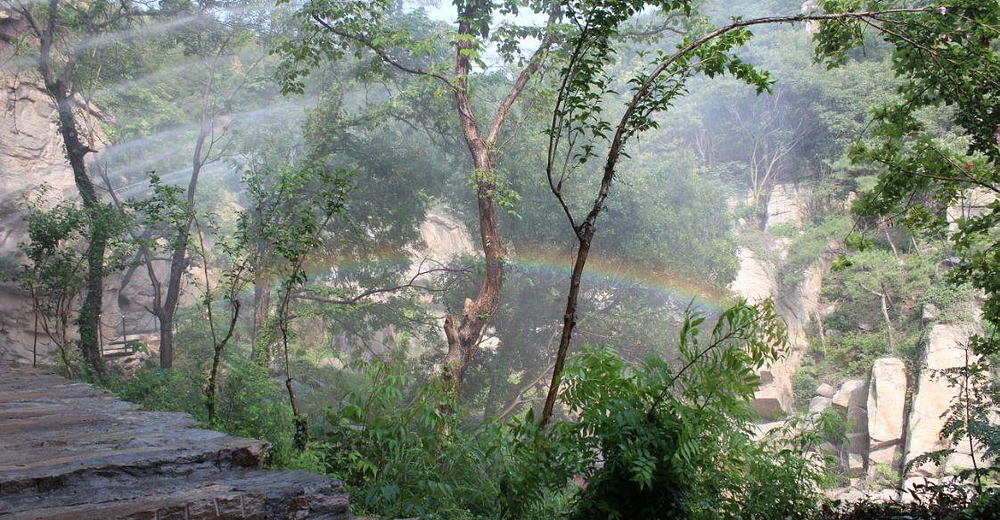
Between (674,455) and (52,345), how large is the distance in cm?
1339

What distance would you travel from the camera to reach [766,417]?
44.9ft

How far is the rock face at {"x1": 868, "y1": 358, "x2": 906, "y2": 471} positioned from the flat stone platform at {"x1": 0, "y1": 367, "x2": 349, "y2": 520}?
426 inches

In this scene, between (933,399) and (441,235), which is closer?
(933,399)

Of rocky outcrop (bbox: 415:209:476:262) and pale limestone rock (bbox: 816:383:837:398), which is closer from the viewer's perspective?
pale limestone rock (bbox: 816:383:837:398)

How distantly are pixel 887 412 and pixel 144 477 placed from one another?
460 inches

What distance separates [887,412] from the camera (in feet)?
35.4

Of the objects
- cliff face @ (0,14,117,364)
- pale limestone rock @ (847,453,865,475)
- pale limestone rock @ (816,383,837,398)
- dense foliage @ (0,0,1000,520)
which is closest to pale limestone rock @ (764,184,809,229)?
dense foliage @ (0,0,1000,520)

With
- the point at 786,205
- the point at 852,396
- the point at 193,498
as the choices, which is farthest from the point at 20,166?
the point at 786,205

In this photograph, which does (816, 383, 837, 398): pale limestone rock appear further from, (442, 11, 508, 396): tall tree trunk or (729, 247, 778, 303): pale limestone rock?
(442, 11, 508, 396): tall tree trunk

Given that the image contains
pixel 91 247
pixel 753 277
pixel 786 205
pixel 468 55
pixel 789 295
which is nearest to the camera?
pixel 468 55

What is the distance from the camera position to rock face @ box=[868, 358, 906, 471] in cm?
1051

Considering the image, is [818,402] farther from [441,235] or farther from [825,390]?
[441,235]

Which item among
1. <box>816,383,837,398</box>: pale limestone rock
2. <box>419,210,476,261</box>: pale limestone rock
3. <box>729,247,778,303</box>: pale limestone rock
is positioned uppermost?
<box>419,210,476,261</box>: pale limestone rock

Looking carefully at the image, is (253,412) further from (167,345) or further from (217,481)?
(167,345)
